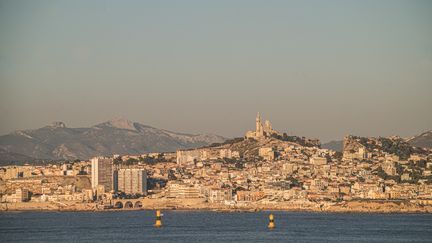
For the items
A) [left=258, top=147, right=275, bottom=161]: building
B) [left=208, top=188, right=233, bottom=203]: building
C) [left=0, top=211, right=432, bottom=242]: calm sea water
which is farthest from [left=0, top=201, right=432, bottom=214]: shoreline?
[left=258, top=147, right=275, bottom=161]: building

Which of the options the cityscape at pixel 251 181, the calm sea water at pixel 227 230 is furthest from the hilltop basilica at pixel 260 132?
the calm sea water at pixel 227 230

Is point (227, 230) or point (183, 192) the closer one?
point (227, 230)

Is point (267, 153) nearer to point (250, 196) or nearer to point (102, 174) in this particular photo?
point (102, 174)

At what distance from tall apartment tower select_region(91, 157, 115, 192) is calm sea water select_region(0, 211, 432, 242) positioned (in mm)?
38089

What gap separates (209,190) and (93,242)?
208 ft

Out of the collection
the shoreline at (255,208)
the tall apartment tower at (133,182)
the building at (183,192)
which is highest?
the tall apartment tower at (133,182)

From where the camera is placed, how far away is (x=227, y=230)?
78.9 metres

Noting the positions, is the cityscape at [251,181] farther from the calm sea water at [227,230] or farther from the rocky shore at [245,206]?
the calm sea water at [227,230]

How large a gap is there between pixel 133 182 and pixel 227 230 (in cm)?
5915

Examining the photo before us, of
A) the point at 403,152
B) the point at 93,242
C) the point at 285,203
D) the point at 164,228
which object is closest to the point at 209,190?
the point at 285,203

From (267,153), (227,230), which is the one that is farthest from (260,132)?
(227,230)

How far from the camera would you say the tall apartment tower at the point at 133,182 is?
13650cm

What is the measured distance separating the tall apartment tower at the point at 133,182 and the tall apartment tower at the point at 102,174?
1128mm

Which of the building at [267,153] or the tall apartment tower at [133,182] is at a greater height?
the building at [267,153]
